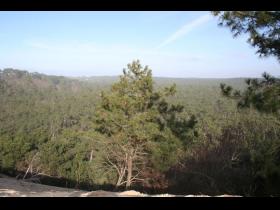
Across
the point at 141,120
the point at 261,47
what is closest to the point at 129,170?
the point at 141,120

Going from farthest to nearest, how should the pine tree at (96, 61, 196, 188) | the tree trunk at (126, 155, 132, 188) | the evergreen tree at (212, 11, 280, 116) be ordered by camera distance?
the tree trunk at (126, 155, 132, 188), the pine tree at (96, 61, 196, 188), the evergreen tree at (212, 11, 280, 116)

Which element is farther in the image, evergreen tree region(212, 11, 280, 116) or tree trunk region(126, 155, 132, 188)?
tree trunk region(126, 155, 132, 188)

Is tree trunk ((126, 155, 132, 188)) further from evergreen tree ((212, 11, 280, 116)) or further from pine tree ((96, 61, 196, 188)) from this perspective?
evergreen tree ((212, 11, 280, 116))

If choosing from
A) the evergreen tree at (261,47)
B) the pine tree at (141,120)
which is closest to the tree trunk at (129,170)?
the pine tree at (141,120)

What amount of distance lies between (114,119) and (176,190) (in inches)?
191

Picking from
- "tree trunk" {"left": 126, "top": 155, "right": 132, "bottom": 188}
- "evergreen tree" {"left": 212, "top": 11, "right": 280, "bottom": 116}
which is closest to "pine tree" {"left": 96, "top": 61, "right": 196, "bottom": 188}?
"tree trunk" {"left": 126, "top": 155, "right": 132, "bottom": 188}

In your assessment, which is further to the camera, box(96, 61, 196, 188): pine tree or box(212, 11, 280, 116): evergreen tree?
box(96, 61, 196, 188): pine tree

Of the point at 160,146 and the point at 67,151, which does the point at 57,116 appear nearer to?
the point at 67,151

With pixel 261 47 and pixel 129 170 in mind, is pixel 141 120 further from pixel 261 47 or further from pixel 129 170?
pixel 261 47

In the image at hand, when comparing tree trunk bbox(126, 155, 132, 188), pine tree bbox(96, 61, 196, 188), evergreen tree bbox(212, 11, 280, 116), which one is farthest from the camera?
tree trunk bbox(126, 155, 132, 188)

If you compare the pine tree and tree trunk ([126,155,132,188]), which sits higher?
the pine tree
